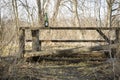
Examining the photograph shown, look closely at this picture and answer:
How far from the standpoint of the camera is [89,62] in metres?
9.03

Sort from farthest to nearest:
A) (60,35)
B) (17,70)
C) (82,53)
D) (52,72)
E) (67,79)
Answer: (60,35)
(82,53)
(52,72)
(67,79)
(17,70)

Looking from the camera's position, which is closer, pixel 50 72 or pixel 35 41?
pixel 50 72

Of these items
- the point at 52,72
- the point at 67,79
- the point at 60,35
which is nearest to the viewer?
the point at 67,79

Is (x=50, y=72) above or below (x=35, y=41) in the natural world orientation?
below

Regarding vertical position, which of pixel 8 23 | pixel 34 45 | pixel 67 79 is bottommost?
pixel 67 79

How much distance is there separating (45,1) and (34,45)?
41.4ft

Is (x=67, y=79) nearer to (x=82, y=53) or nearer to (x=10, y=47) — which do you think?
(x=10, y=47)

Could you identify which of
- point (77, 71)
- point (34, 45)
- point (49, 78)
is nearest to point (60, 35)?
point (34, 45)

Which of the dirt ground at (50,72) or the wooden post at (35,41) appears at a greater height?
the wooden post at (35,41)

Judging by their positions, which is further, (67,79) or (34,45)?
(34,45)

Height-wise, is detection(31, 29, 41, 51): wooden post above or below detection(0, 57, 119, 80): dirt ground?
above

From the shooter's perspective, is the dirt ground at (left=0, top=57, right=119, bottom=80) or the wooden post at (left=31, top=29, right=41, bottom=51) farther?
the wooden post at (left=31, top=29, right=41, bottom=51)

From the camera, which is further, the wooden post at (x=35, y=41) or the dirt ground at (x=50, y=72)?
the wooden post at (x=35, y=41)

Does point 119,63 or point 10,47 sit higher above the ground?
point 10,47
